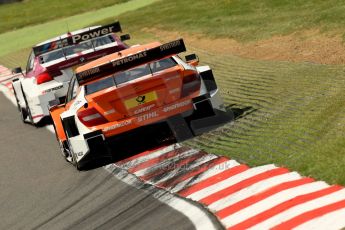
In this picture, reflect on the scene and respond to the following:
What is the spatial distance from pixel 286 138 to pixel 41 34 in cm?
2759

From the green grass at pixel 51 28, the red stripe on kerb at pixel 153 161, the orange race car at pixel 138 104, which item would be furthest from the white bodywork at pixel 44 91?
the green grass at pixel 51 28

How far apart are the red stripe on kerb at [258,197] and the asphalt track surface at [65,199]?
42cm

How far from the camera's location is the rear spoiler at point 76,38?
15.8 meters

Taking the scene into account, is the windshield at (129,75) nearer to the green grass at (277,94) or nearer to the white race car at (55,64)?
the green grass at (277,94)

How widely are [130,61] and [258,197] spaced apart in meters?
3.58

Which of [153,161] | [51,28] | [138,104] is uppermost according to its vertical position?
[138,104]

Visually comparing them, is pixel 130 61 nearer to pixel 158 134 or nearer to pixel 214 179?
pixel 158 134

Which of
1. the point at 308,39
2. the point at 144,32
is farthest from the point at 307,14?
the point at 144,32

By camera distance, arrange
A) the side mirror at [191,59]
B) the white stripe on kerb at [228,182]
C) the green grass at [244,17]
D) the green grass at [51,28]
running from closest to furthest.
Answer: the white stripe on kerb at [228,182], the side mirror at [191,59], the green grass at [244,17], the green grass at [51,28]

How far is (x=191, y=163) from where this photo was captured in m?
10.5

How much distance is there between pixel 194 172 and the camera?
1004 centimetres

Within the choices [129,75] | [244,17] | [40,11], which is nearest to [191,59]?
[129,75]

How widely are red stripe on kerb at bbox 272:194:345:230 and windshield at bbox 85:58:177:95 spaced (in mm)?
4372

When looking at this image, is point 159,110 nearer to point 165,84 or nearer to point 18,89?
point 165,84
